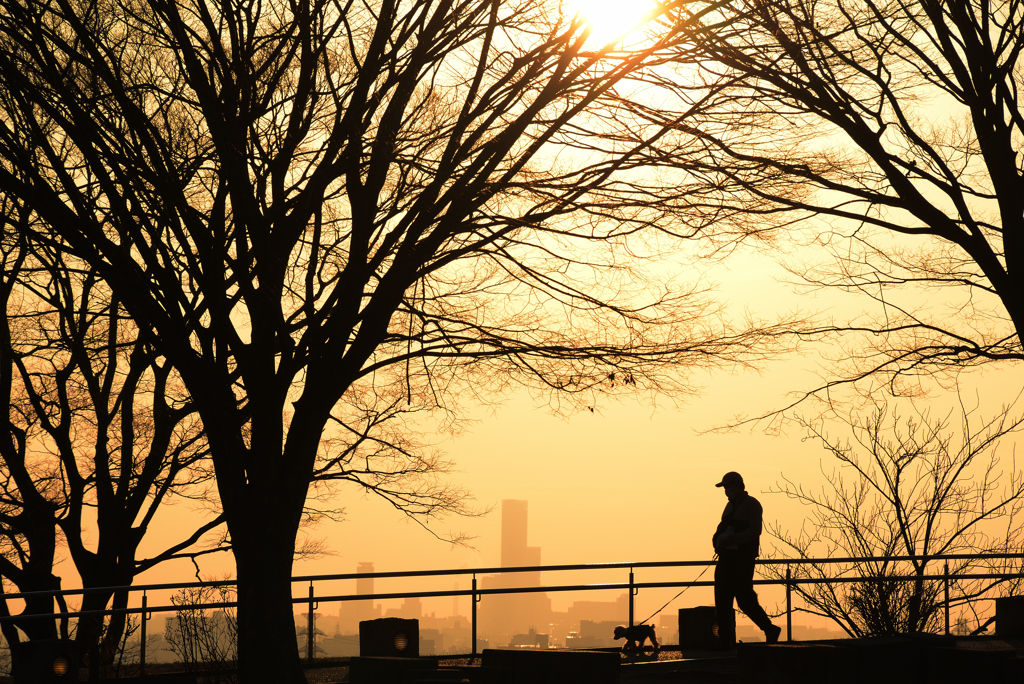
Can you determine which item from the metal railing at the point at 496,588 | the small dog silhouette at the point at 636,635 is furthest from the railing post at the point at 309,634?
the small dog silhouette at the point at 636,635

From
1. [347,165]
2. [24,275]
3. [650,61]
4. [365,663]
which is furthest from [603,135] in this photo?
[24,275]

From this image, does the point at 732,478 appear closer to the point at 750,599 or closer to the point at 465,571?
the point at 750,599

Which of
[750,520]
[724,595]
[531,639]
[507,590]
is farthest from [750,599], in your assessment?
[531,639]

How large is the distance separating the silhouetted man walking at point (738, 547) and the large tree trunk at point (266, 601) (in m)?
4.36

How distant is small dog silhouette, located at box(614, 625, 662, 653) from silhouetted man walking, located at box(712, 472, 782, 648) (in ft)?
3.74

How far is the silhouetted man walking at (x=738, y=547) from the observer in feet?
32.5

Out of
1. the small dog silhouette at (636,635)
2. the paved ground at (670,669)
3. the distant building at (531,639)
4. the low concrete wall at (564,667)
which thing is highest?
the low concrete wall at (564,667)

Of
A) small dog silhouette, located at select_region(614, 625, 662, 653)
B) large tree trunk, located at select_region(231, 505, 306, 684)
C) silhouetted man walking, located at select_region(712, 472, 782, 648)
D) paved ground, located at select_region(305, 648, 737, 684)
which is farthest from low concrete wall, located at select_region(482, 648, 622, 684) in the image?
small dog silhouette, located at select_region(614, 625, 662, 653)

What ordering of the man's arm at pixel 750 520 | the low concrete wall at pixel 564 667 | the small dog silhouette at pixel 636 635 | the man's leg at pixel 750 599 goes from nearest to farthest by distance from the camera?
1. the low concrete wall at pixel 564 667
2. the man's arm at pixel 750 520
3. the man's leg at pixel 750 599
4. the small dog silhouette at pixel 636 635

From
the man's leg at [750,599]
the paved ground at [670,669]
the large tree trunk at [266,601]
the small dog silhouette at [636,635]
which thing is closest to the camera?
the large tree trunk at [266,601]

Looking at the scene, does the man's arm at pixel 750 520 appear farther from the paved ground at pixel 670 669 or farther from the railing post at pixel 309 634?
the railing post at pixel 309 634

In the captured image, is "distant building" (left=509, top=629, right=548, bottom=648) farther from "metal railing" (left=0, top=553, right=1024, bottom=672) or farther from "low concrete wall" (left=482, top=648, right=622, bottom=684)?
"low concrete wall" (left=482, top=648, right=622, bottom=684)

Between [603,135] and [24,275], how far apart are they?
33.4ft

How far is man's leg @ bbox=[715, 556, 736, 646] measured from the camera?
10023 mm
